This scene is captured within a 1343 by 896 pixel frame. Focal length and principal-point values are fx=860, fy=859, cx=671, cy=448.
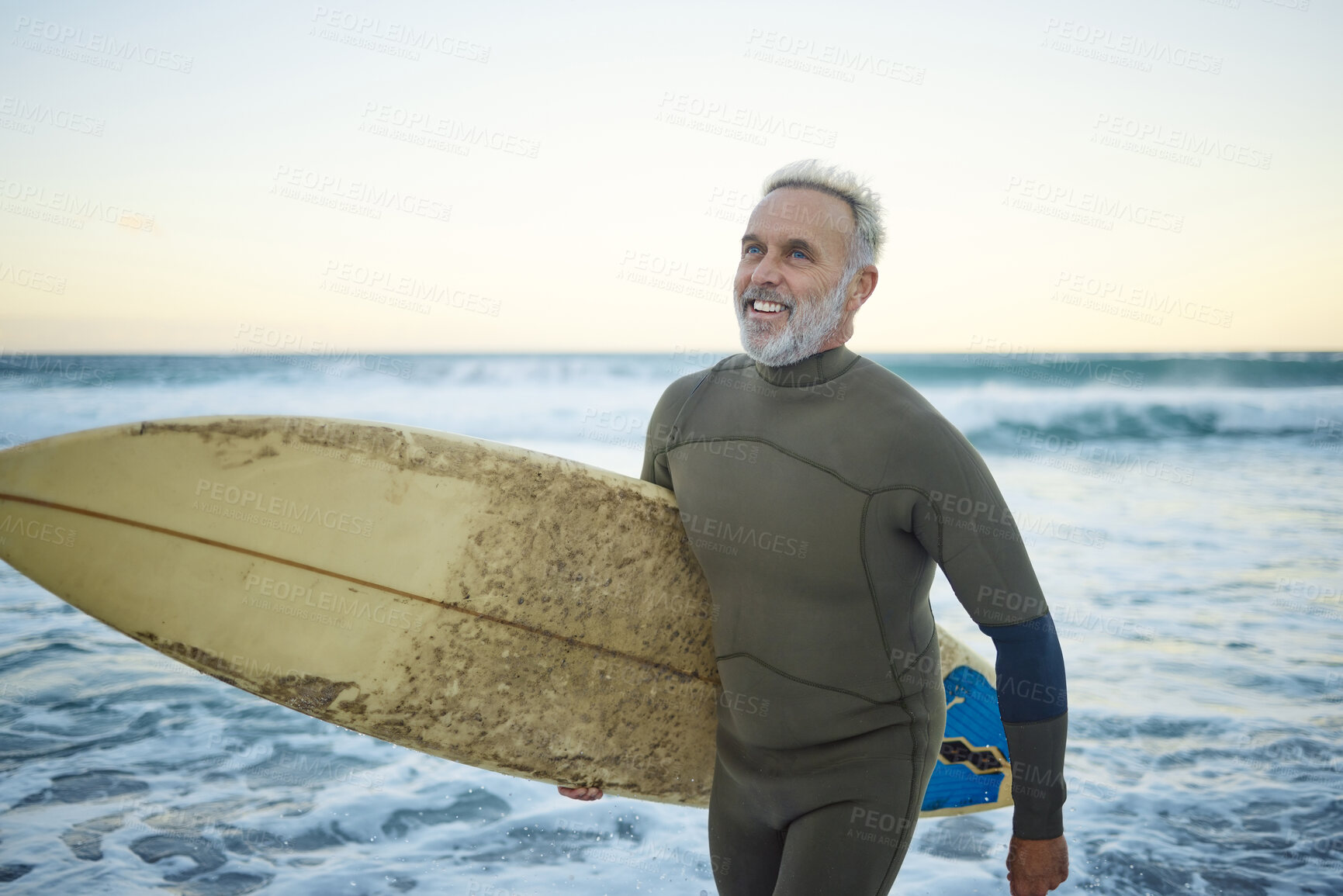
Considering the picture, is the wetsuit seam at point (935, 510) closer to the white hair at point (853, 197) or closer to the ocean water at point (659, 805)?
the white hair at point (853, 197)

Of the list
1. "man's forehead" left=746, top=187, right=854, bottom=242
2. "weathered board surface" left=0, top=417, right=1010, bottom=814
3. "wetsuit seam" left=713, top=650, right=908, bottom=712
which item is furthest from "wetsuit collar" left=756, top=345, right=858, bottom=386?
"wetsuit seam" left=713, top=650, right=908, bottom=712

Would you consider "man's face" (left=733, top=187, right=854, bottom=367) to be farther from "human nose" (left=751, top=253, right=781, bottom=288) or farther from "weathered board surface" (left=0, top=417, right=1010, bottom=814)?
"weathered board surface" (left=0, top=417, right=1010, bottom=814)

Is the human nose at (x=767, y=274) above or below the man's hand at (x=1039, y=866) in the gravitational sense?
above

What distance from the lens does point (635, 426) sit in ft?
49.1

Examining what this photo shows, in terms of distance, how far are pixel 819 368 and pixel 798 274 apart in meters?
0.18

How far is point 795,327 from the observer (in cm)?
162

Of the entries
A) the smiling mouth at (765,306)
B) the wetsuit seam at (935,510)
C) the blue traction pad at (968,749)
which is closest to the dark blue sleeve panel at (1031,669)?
the wetsuit seam at (935,510)

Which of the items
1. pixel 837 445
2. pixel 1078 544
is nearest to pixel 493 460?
pixel 837 445

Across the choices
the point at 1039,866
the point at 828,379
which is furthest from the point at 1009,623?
the point at 828,379

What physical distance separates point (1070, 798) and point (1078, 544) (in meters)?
4.43

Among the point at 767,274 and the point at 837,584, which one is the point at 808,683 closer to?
the point at 837,584

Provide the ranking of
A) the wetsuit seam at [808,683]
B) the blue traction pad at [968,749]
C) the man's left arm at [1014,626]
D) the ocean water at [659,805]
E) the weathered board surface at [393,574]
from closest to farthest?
the man's left arm at [1014,626] < the wetsuit seam at [808,683] < the weathered board surface at [393,574] < the blue traction pad at [968,749] < the ocean water at [659,805]

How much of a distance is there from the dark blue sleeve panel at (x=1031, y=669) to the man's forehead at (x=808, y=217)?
→ 0.76m

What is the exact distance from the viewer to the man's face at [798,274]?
5.28 ft
